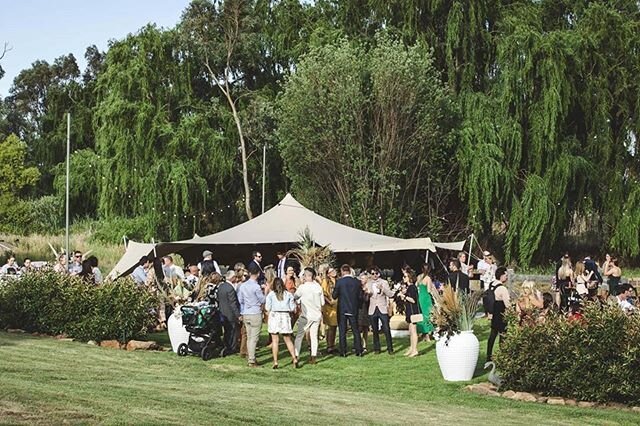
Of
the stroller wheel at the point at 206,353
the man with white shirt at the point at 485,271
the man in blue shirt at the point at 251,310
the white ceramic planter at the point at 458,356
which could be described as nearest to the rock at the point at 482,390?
the white ceramic planter at the point at 458,356

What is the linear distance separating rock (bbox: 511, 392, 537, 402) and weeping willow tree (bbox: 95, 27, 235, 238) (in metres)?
24.8

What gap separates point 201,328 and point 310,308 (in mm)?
1817

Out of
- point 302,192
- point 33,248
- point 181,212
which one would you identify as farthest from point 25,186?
point 302,192

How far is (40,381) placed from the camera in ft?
39.5

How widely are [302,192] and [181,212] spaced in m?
4.71

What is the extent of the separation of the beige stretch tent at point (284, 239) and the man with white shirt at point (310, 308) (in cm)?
736

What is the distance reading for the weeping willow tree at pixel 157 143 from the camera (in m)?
37.1

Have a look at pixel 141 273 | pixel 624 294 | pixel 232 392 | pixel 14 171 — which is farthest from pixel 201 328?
pixel 14 171

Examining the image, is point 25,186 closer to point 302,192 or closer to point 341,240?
point 302,192

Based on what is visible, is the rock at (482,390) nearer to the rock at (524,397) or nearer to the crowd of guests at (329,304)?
the rock at (524,397)

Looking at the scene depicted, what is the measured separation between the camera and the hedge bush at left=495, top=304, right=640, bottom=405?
12.7m

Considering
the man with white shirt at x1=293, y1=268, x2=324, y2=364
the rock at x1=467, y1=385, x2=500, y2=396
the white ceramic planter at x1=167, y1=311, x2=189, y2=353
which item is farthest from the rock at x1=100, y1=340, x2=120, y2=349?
the rock at x1=467, y1=385, x2=500, y2=396

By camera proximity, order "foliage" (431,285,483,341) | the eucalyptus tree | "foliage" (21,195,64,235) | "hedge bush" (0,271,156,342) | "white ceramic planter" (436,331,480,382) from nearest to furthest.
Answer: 1. "white ceramic planter" (436,331,480,382)
2. "foliage" (431,285,483,341)
3. "hedge bush" (0,271,156,342)
4. the eucalyptus tree
5. "foliage" (21,195,64,235)

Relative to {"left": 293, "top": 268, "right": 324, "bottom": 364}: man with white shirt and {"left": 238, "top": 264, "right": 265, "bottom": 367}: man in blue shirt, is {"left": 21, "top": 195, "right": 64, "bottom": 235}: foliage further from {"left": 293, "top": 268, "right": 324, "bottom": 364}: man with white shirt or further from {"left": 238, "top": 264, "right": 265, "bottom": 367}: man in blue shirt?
{"left": 238, "top": 264, "right": 265, "bottom": 367}: man in blue shirt
